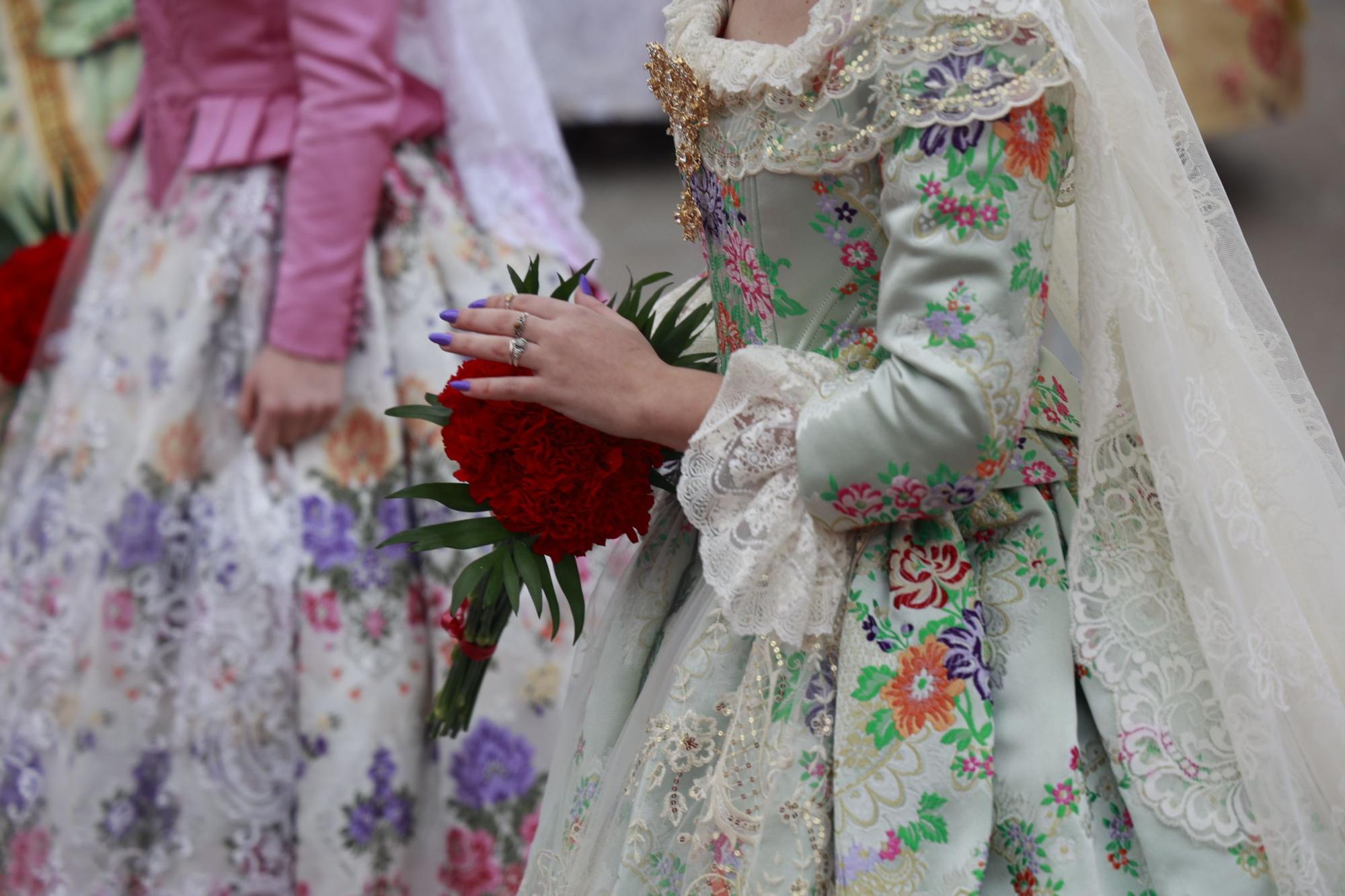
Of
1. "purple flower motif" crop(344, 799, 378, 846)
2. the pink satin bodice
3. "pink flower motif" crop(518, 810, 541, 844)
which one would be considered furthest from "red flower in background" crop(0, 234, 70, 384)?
"pink flower motif" crop(518, 810, 541, 844)

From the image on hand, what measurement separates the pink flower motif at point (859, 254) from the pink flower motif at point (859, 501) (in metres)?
0.16

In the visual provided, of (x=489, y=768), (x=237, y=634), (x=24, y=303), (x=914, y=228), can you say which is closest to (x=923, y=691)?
(x=914, y=228)

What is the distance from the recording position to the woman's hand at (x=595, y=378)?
0.85 metres

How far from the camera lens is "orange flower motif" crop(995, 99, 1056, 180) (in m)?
0.73

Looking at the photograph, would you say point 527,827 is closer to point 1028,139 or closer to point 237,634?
point 237,634

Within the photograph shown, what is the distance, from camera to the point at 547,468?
2.93ft

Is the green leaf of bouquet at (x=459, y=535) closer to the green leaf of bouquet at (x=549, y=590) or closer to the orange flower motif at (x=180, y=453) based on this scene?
the green leaf of bouquet at (x=549, y=590)

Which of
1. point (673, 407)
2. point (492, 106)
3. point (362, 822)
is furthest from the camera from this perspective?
point (492, 106)

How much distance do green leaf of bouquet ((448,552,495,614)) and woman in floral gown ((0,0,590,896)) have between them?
1.94ft

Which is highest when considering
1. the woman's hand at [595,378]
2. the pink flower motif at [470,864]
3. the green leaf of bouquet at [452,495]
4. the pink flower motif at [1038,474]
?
the woman's hand at [595,378]

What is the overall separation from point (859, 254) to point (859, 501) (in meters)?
0.17

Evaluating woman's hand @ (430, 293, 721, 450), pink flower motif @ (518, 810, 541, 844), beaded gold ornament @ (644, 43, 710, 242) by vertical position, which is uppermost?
beaded gold ornament @ (644, 43, 710, 242)

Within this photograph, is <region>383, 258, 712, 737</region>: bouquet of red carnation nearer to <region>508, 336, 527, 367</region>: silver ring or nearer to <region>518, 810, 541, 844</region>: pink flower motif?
<region>508, 336, 527, 367</region>: silver ring

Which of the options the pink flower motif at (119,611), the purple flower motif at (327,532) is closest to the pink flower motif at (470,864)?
the purple flower motif at (327,532)
